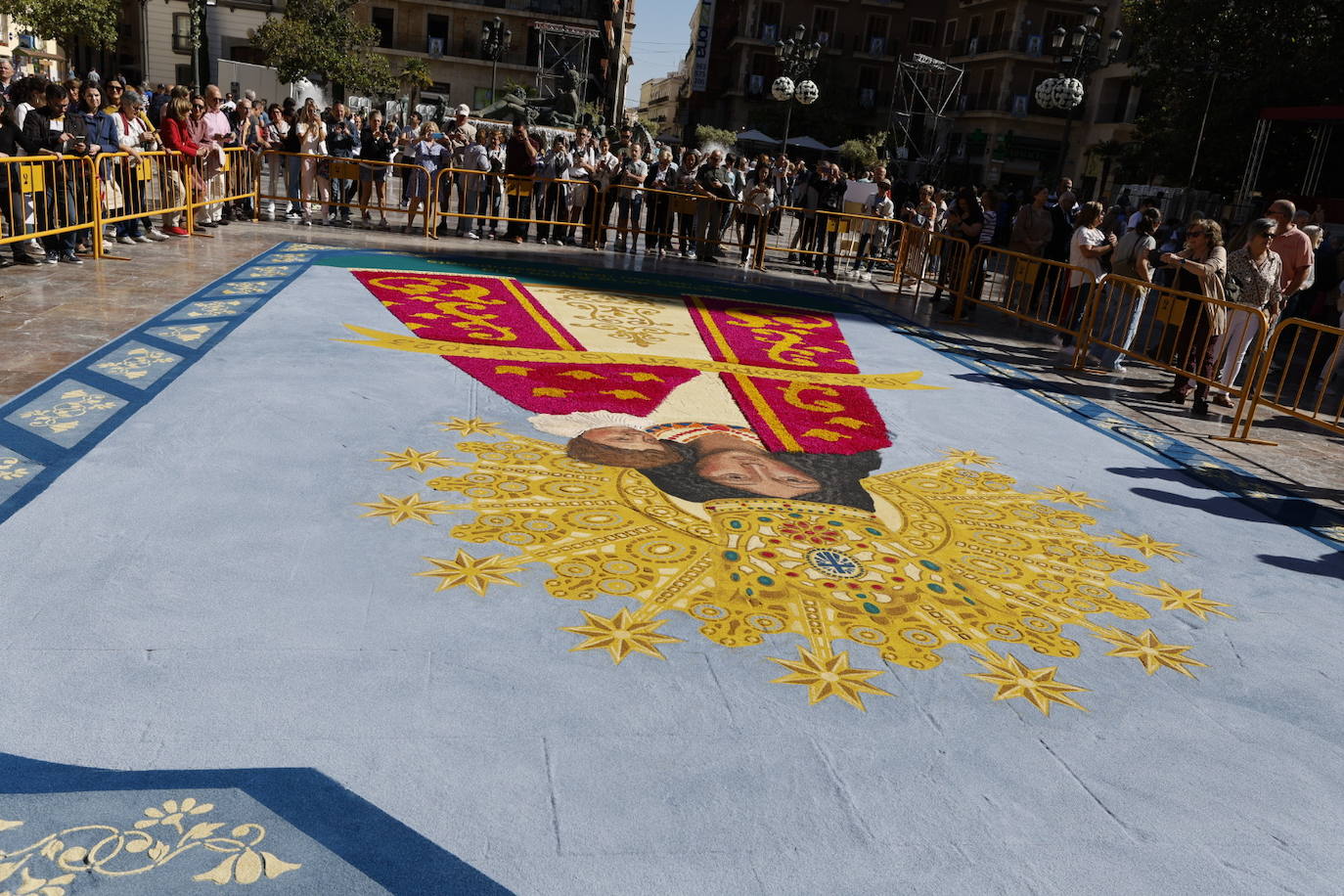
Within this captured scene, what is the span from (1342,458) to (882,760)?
21.5 ft

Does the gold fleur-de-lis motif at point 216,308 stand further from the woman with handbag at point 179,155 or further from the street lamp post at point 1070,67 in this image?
the street lamp post at point 1070,67

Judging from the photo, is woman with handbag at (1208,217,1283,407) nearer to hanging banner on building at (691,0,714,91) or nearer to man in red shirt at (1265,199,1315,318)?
man in red shirt at (1265,199,1315,318)

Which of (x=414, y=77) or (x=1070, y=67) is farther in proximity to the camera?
(x=414, y=77)

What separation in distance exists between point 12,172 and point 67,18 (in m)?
34.1

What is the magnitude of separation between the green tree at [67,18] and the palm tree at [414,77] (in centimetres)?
1088

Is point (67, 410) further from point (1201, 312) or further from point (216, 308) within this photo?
point (1201, 312)

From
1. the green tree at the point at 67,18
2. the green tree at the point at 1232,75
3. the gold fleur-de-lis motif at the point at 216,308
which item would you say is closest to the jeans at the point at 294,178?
the gold fleur-de-lis motif at the point at 216,308

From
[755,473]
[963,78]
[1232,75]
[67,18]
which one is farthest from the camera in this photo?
[963,78]

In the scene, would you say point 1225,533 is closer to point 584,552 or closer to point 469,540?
point 584,552

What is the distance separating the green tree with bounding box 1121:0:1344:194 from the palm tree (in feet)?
94.2

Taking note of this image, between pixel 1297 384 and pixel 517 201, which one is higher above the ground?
pixel 517 201

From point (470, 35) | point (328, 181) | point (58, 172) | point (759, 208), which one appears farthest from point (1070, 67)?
point (470, 35)

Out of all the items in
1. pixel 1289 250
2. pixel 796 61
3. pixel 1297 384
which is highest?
pixel 796 61

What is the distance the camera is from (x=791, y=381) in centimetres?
822
